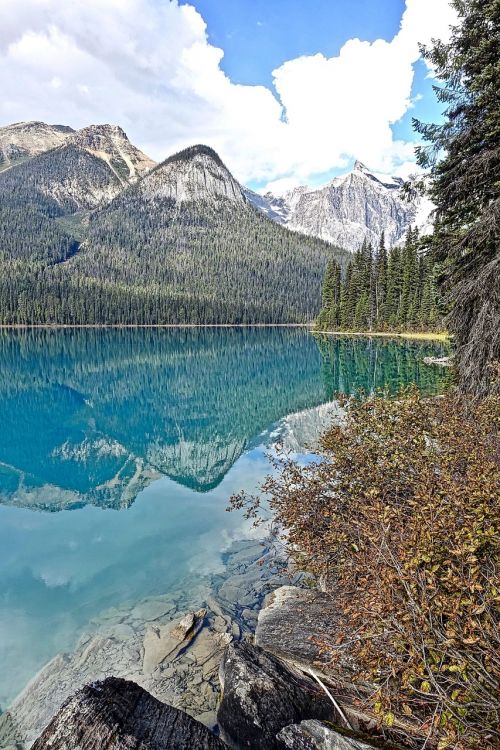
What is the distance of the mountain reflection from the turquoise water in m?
0.13

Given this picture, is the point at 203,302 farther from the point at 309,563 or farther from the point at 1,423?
the point at 309,563

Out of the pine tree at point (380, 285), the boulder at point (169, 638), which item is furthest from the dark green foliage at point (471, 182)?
the pine tree at point (380, 285)

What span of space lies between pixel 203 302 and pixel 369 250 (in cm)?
9885

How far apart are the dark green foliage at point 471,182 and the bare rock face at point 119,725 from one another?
10.3 metres

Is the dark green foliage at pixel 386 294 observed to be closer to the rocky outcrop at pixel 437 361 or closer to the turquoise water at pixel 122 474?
the rocky outcrop at pixel 437 361

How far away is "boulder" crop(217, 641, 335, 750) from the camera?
198 inches

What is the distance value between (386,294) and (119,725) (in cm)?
8854

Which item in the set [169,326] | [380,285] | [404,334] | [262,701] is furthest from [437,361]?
[169,326]

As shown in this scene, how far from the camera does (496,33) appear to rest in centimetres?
1313

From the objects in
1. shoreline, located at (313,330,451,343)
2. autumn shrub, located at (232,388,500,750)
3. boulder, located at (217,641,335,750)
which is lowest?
boulder, located at (217,641,335,750)

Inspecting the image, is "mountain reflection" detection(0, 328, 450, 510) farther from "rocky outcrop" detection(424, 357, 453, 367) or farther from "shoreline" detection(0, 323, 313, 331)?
"shoreline" detection(0, 323, 313, 331)

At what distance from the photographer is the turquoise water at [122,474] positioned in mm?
10648

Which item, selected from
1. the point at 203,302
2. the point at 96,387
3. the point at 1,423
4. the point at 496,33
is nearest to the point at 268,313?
the point at 203,302

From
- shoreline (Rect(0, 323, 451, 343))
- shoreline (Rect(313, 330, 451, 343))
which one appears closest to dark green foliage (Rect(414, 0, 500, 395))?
shoreline (Rect(313, 330, 451, 343))
